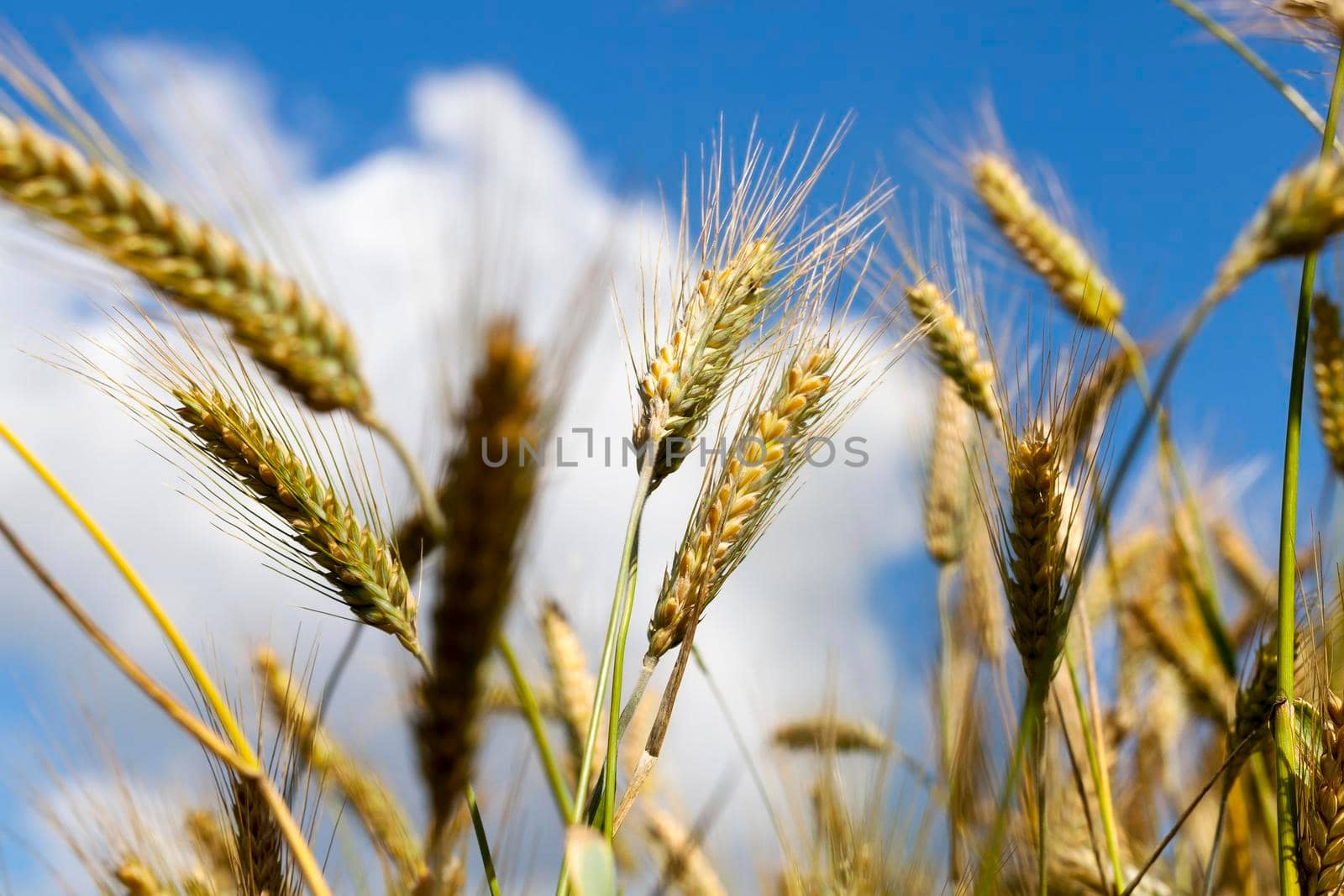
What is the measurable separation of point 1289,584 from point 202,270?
1284 mm

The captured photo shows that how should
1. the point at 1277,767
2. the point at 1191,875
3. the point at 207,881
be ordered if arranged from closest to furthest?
the point at 1277,767 → the point at 207,881 → the point at 1191,875

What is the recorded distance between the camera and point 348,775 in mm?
2119

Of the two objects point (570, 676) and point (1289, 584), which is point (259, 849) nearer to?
point (570, 676)

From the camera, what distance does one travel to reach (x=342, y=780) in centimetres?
213

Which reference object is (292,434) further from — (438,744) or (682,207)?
(682,207)

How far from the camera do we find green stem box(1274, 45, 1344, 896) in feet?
3.95

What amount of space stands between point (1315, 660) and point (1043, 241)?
1.17 m

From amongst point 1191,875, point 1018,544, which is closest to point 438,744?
point 1018,544

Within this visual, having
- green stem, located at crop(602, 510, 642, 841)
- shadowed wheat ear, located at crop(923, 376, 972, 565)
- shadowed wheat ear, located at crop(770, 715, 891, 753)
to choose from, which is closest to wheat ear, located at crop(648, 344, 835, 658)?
green stem, located at crop(602, 510, 642, 841)

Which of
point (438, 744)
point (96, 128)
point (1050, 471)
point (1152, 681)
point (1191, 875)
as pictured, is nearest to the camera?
point (438, 744)

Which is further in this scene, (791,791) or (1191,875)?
(1191,875)

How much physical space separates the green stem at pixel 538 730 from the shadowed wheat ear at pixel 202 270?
30 centimetres

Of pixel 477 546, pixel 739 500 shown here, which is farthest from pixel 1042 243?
pixel 477 546

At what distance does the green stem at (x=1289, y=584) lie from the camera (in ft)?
3.95
